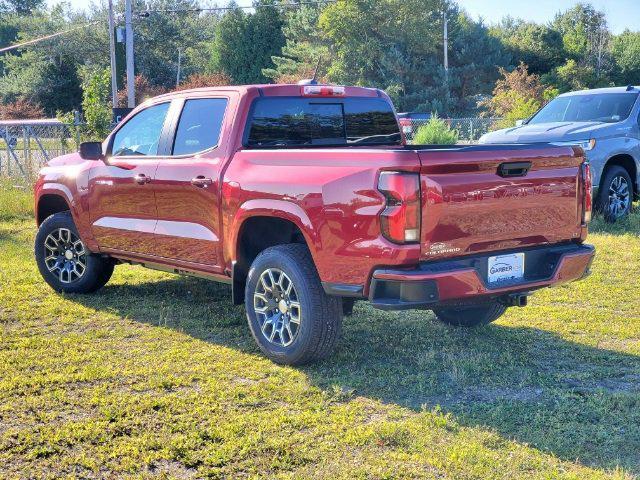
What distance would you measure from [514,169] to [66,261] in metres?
4.47

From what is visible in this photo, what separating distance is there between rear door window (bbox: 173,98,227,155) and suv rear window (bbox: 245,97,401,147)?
0.31 metres

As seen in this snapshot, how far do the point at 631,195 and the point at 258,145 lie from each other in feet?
24.1

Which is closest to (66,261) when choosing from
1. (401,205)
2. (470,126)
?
(401,205)

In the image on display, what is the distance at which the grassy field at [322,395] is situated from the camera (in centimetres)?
384

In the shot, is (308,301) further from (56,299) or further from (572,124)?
(572,124)

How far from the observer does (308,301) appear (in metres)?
5.04

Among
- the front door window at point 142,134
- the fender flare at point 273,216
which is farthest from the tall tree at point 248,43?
the fender flare at point 273,216

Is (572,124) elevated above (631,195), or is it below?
above

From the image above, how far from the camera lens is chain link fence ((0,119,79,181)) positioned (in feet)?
51.3

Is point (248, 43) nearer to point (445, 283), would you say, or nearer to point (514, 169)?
point (514, 169)

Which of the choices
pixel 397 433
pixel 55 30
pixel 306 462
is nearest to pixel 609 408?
pixel 397 433

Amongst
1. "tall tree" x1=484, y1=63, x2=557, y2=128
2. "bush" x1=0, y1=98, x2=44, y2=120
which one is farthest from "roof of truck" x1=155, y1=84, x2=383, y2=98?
"bush" x1=0, y1=98, x2=44, y2=120

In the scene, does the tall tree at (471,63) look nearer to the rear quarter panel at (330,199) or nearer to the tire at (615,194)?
the tire at (615,194)

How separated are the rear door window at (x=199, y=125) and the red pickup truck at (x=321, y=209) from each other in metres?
0.01
